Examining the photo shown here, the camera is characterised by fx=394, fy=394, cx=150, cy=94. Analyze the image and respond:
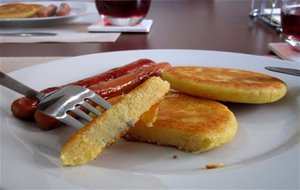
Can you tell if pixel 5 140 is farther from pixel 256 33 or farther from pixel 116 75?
pixel 256 33

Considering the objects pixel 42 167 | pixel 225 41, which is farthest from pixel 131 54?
pixel 42 167

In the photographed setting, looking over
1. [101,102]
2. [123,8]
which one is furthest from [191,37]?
[101,102]

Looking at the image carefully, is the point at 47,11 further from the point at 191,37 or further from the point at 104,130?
the point at 104,130

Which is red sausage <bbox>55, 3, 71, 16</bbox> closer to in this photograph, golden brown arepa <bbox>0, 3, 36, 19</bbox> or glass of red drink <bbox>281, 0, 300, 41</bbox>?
golden brown arepa <bbox>0, 3, 36, 19</bbox>

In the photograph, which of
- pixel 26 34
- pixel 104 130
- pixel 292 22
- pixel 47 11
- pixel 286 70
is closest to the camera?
pixel 104 130

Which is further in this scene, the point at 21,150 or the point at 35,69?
the point at 35,69

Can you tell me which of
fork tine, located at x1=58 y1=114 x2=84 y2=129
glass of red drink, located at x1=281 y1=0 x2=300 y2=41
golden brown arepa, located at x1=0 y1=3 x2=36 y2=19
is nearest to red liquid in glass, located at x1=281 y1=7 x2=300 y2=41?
glass of red drink, located at x1=281 y1=0 x2=300 y2=41
